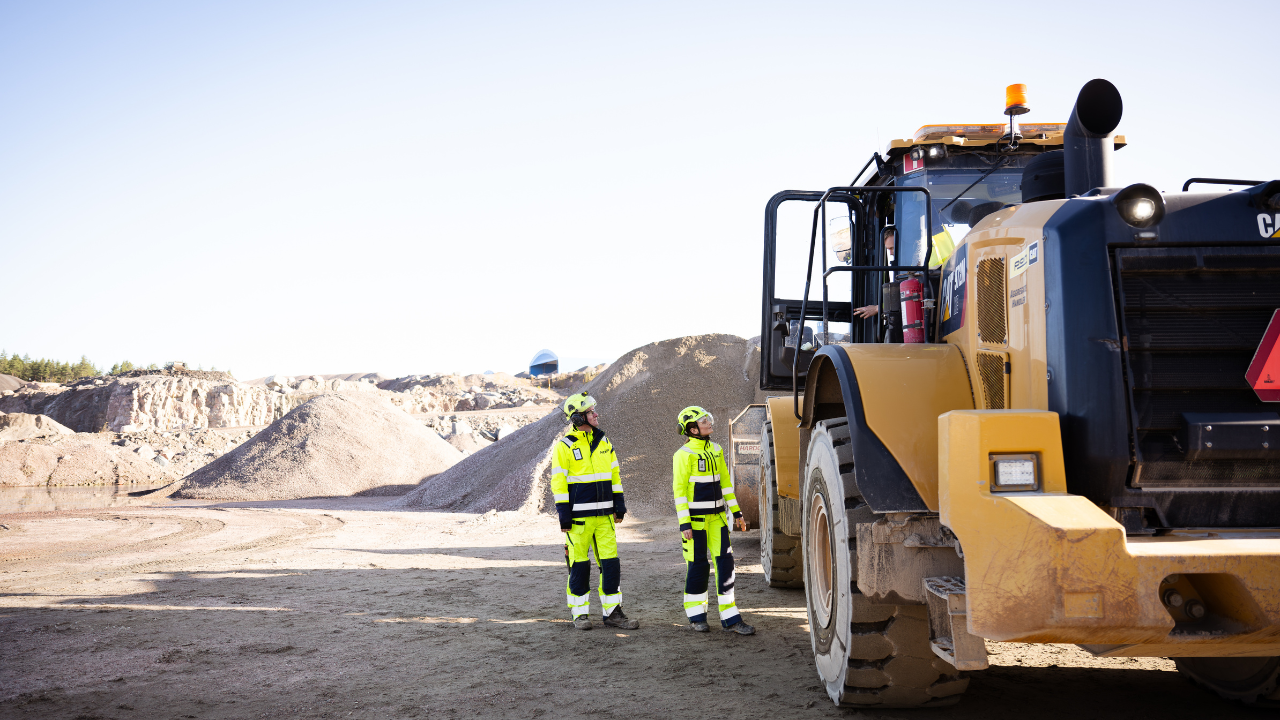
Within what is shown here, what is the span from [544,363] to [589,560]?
6497 centimetres

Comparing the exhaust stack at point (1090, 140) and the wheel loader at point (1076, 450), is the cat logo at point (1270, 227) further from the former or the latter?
the exhaust stack at point (1090, 140)

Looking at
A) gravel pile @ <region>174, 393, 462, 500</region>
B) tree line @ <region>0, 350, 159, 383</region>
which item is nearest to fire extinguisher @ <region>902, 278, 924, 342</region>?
gravel pile @ <region>174, 393, 462, 500</region>

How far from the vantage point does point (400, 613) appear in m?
7.19

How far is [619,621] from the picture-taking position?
6.44 metres

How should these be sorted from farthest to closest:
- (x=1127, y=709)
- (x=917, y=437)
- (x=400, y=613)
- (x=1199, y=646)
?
(x=400, y=613)
(x=1127, y=709)
(x=917, y=437)
(x=1199, y=646)

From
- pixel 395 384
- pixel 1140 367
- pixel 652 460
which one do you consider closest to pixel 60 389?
pixel 395 384

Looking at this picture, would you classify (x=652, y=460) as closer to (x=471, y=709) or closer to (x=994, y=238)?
(x=471, y=709)

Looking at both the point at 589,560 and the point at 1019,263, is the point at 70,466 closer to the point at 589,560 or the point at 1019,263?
the point at 589,560

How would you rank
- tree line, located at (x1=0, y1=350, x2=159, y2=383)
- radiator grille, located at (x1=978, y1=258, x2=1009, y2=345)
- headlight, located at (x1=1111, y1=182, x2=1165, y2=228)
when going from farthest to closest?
tree line, located at (x1=0, y1=350, x2=159, y2=383), radiator grille, located at (x1=978, y1=258, x2=1009, y2=345), headlight, located at (x1=1111, y1=182, x2=1165, y2=228)

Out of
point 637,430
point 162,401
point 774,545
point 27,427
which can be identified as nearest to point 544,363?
point 162,401

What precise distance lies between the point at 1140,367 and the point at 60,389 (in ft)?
178

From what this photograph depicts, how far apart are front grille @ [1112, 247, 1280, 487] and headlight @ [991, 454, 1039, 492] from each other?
42cm

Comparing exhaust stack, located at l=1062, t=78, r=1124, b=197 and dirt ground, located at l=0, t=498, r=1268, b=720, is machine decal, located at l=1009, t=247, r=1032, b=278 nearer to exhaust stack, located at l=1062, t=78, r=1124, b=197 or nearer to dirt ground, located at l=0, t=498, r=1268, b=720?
exhaust stack, located at l=1062, t=78, r=1124, b=197

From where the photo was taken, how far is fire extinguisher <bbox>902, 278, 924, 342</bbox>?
4.70 m
